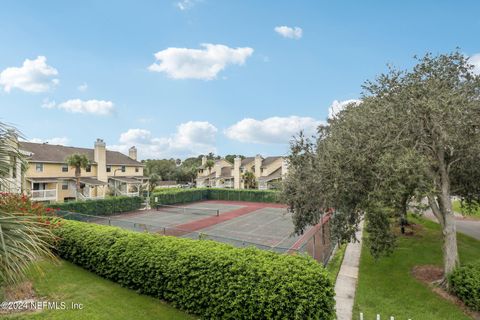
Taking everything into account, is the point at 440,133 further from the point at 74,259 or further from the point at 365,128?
the point at 74,259

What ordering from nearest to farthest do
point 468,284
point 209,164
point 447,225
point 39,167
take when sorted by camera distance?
point 468,284, point 447,225, point 39,167, point 209,164

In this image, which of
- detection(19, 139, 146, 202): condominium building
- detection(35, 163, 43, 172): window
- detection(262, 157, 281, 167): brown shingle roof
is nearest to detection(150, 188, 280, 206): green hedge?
detection(19, 139, 146, 202): condominium building

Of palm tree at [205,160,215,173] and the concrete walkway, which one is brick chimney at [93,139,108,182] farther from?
the concrete walkway

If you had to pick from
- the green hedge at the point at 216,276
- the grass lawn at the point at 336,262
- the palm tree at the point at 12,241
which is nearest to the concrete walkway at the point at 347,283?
the grass lawn at the point at 336,262

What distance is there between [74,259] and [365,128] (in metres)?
12.5

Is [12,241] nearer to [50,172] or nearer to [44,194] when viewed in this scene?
[44,194]

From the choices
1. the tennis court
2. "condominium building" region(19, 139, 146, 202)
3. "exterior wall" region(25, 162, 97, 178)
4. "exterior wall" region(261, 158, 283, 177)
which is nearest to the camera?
the tennis court

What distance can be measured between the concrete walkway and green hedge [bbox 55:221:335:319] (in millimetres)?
2612

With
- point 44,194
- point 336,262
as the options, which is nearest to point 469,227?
point 336,262

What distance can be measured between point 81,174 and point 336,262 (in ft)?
122

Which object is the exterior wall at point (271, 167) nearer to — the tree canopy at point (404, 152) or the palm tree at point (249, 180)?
the palm tree at point (249, 180)

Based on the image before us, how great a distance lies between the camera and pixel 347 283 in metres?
11.9

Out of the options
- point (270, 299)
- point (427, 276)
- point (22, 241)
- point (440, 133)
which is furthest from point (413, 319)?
point (22, 241)

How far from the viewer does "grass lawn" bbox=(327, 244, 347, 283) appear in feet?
43.1
